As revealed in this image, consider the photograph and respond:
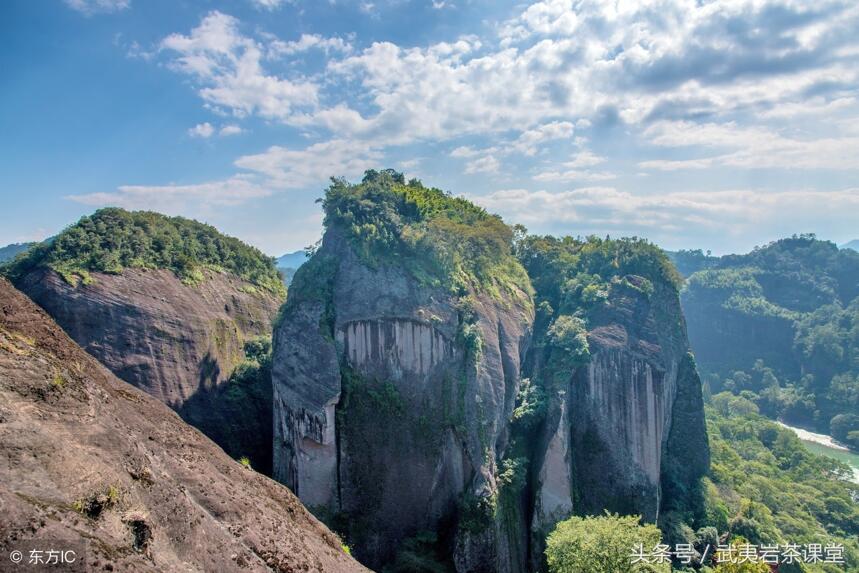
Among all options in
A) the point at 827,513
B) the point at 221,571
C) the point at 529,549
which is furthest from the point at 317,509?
the point at 827,513

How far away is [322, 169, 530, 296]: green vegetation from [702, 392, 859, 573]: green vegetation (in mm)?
19250

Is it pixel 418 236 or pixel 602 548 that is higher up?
pixel 418 236

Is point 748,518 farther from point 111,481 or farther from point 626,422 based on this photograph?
point 111,481

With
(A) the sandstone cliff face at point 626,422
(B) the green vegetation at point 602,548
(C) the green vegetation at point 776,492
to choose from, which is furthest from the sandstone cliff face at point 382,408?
(C) the green vegetation at point 776,492

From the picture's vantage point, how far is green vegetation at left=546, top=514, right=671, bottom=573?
63.1 ft

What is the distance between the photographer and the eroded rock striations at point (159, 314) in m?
23.9

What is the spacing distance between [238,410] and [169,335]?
18.4ft

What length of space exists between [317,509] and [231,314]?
42.8ft

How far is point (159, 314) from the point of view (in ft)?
85.6

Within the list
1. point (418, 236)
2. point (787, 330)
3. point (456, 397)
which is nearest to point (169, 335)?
point (418, 236)

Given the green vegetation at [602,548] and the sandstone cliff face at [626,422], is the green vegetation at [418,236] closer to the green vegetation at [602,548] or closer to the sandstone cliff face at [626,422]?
the sandstone cliff face at [626,422]

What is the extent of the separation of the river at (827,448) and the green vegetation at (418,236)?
165 ft

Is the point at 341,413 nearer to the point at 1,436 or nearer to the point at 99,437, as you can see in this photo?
the point at 99,437

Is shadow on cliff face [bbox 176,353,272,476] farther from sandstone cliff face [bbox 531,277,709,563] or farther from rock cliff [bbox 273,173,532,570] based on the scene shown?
sandstone cliff face [bbox 531,277,709,563]
